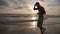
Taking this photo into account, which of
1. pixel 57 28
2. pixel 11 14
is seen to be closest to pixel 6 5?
pixel 11 14

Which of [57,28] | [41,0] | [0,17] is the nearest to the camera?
[57,28]

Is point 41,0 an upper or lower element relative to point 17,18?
upper

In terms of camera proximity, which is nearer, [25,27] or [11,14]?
[25,27]

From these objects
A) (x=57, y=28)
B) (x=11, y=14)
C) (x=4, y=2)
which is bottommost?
(x=57, y=28)

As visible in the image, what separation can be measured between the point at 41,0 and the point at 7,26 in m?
1.26

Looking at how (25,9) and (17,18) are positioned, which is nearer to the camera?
(17,18)

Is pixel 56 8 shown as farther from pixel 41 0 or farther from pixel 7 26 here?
pixel 7 26

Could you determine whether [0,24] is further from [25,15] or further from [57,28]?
[57,28]

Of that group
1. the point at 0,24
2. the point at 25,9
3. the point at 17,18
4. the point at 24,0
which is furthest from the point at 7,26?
the point at 24,0

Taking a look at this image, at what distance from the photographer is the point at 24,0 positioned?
4102 millimetres

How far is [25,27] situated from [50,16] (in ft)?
2.42

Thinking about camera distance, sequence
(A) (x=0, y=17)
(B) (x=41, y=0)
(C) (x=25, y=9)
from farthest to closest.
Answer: (B) (x=41, y=0), (C) (x=25, y=9), (A) (x=0, y=17)

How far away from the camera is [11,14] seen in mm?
3648

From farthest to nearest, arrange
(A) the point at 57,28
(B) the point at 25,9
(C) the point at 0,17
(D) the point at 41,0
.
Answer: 1. (D) the point at 41,0
2. (B) the point at 25,9
3. (C) the point at 0,17
4. (A) the point at 57,28
